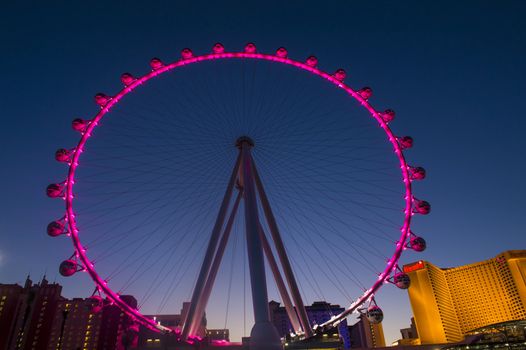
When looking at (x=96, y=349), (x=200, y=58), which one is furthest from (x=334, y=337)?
(x=96, y=349)

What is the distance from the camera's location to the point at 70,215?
2122 cm

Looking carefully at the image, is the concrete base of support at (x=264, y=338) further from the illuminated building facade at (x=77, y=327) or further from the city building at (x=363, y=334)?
the city building at (x=363, y=334)

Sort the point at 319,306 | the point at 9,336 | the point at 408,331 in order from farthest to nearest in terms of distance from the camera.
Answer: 1. the point at 408,331
2. the point at 319,306
3. the point at 9,336

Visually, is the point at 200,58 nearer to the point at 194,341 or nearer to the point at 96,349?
the point at 194,341

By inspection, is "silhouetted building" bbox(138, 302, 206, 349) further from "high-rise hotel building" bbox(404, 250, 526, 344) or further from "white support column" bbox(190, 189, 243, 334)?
"high-rise hotel building" bbox(404, 250, 526, 344)

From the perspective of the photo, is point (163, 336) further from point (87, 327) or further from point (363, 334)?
point (363, 334)

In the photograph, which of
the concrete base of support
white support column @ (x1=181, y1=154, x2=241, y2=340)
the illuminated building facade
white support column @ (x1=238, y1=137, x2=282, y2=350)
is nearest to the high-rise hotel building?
white support column @ (x1=181, y1=154, x2=241, y2=340)

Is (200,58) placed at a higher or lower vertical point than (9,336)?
higher

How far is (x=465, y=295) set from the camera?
4117 inches

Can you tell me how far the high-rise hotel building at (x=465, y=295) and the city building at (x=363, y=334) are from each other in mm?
23680

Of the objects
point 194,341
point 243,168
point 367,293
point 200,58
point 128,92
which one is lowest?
point 194,341

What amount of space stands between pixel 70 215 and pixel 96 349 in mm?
108044

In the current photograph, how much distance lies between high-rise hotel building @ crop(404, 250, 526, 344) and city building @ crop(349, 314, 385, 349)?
2368cm

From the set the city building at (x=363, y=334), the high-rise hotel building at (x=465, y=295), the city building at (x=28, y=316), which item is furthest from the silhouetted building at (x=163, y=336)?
the city building at (x=363, y=334)
